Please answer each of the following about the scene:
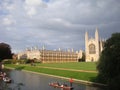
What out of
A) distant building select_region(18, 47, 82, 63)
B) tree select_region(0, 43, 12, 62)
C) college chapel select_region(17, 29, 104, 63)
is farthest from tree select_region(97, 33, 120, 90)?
distant building select_region(18, 47, 82, 63)

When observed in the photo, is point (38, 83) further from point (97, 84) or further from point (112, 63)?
point (112, 63)

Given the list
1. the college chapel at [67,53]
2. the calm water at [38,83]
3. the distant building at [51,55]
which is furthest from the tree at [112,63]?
the distant building at [51,55]

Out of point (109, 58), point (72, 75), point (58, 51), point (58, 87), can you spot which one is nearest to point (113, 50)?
point (109, 58)

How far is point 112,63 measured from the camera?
1346 inches

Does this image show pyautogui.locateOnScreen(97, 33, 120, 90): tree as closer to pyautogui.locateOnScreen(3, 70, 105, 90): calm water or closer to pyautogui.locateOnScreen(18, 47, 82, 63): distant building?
pyautogui.locateOnScreen(3, 70, 105, 90): calm water

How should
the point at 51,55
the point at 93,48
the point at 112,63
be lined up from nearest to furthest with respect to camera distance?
the point at 112,63 → the point at 93,48 → the point at 51,55

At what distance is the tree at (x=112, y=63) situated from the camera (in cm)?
3278

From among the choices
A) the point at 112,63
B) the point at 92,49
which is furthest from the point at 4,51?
the point at 112,63

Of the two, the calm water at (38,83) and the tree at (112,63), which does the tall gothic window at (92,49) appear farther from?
the tree at (112,63)

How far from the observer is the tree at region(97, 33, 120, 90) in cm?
3278

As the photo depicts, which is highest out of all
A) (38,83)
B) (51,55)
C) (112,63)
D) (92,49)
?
(92,49)

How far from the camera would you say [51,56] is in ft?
525

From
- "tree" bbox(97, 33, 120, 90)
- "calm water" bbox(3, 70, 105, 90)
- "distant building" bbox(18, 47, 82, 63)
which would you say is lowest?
"calm water" bbox(3, 70, 105, 90)

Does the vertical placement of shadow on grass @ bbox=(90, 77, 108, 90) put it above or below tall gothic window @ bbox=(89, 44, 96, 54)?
below
